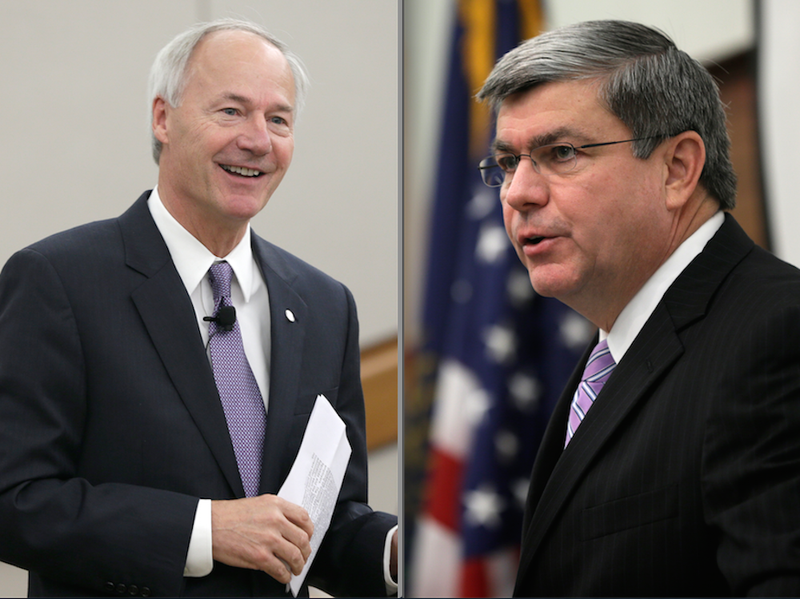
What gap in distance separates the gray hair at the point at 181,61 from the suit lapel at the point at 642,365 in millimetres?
1057

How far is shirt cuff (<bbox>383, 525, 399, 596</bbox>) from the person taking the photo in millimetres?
1994

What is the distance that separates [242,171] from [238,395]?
21.8 inches

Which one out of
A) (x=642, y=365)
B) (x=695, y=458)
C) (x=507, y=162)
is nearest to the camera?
(x=695, y=458)

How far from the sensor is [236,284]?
192 cm

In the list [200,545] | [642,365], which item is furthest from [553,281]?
[200,545]

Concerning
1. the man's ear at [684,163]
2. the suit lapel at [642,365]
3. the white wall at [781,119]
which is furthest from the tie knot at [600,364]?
the white wall at [781,119]

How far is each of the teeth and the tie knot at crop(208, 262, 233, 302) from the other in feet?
0.75

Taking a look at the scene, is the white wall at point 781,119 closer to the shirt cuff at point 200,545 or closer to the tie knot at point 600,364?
the tie knot at point 600,364

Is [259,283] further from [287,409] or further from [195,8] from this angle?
[195,8]

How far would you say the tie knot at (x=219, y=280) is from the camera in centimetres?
187

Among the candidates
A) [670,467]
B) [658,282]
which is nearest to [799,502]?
[670,467]

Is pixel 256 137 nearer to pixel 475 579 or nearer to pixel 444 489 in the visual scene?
pixel 444 489

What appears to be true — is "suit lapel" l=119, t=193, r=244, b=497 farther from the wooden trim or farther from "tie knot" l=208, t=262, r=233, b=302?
the wooden trim

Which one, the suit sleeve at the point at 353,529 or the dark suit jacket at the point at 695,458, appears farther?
the suit sleeve at the point at 353,529
